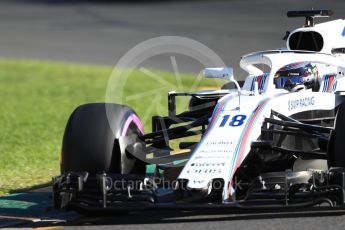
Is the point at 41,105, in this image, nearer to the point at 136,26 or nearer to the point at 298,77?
the point at 298,77

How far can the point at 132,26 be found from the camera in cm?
2558

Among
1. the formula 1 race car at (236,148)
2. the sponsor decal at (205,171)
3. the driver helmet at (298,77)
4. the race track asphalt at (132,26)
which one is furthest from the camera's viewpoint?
the race track asphalt at (132,26)

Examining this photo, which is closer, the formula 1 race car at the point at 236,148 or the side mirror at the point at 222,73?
the formula 1 race car at the point at 236,148

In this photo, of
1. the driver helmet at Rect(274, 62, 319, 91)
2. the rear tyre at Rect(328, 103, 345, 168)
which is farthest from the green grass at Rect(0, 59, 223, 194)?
the rear tyre at Rect(328, 103, 345, 168)

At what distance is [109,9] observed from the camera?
29.0 meters

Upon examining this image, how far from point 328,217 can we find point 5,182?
12.0 ft

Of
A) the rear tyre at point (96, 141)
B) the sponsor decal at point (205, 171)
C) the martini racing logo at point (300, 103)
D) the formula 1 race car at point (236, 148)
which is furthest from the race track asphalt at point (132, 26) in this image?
the sponsor decal at point (205, 171)

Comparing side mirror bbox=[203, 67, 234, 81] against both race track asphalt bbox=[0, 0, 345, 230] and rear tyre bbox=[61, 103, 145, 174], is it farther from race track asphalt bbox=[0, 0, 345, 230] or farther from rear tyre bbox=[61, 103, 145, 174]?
race track asphalt bbox=[0, 0, 345, 230]

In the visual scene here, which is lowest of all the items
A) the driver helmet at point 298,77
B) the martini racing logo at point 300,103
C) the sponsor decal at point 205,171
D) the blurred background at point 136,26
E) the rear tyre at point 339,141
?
the sponsor decal at point 205,171

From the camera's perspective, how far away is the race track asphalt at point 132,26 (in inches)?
874

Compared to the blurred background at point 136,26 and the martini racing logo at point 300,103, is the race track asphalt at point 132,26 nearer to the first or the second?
the blurred background at point 136,26

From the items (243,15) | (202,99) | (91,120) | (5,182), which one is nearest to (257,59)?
(202,99)

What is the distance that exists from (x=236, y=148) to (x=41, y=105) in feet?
30.7

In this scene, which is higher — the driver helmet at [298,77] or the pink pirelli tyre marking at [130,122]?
the driver helmet at [298,77]
